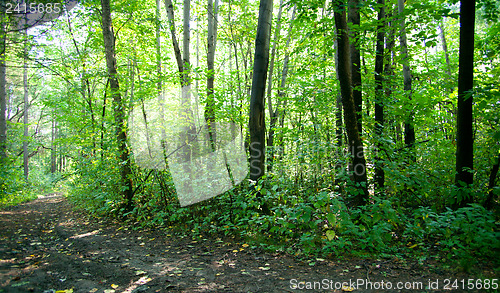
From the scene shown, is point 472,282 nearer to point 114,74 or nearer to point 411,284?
point 411,284

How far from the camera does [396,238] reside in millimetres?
4105

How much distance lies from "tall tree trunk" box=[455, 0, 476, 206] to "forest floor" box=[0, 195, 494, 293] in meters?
1.65

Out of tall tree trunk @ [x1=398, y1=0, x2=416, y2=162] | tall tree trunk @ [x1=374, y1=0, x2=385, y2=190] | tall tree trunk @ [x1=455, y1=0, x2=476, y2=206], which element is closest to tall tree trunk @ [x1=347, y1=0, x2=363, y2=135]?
tall tree trunk @ [x1=374, y1=0, x2=385, y2=190]

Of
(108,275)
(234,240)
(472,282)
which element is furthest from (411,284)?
(108,275)

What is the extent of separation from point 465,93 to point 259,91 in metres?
3.40

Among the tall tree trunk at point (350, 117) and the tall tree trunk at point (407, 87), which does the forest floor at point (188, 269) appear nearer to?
the tall tree trunk at point (350, 117)

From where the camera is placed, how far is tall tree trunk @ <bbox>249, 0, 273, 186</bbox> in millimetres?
5262

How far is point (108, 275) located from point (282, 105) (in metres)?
8.49

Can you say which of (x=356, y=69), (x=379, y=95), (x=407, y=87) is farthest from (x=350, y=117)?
(x=407, y=87)

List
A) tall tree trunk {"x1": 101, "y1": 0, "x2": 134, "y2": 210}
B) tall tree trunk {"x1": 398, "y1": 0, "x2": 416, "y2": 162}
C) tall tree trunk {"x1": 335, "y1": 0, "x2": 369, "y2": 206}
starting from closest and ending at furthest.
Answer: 1. tall tree trunk {"x1": 335, "y1": 0, "x2": 369, "y2": 206}
2. tall tree trunk {"x1": 398, "y1": 0, "x2": 416, "y2": 162}
3. tall tree trunk {"x1": 101, "y1": 0, "x2": 134, "y2": 210}

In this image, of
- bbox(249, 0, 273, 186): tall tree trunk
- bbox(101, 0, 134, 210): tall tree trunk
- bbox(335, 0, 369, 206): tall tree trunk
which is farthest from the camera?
bbox(101, 0, 134, 210): tall tree trunk

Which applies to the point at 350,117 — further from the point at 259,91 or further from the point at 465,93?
the point at 259,91

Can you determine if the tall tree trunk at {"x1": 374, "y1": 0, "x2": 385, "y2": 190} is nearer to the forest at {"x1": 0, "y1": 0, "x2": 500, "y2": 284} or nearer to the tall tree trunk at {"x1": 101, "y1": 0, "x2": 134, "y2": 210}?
the forest at {"x1": 0, "y1": 0, "x2": 500, "y2": 284}

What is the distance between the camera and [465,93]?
3688 mm
